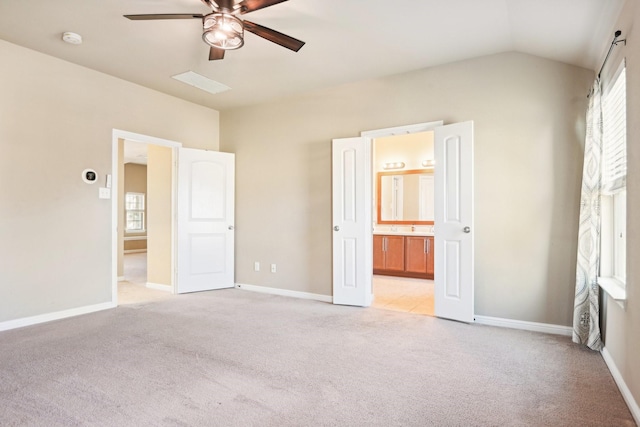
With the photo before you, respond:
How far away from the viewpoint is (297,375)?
2502mm

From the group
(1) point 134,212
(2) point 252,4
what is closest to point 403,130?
(2) point 252,4

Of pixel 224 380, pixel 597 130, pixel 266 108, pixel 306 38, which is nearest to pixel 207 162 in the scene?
pixel 266 108

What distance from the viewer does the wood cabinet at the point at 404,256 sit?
623 centimetres

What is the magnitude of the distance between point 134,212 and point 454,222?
10111 mm

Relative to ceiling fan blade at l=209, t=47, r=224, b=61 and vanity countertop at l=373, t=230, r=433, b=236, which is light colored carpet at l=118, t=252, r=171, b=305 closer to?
ceiling fan blade at l=209, t=47, r=224, b=61

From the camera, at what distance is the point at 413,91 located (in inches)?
166

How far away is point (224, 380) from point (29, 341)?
6.66 feet

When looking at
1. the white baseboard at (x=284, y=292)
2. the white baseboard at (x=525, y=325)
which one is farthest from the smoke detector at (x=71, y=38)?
the white baseboard at (x=525, y=325)

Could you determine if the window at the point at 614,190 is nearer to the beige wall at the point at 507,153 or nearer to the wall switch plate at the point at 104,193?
the beige wall at the point at 507,153

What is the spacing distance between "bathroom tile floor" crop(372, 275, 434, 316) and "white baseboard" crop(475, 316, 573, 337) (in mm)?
577

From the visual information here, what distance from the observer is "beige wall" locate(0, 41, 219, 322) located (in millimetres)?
3578

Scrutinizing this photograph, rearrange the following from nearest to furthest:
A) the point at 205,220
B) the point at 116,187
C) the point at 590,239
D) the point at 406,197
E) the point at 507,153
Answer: the point at 590,239, the point at 507,153, the point at 116,187, the point at 205,220, the point at 406,197

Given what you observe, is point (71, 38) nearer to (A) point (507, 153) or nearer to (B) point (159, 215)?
(B) point (159, 215)

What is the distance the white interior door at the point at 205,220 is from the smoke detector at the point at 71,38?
6.14ft
